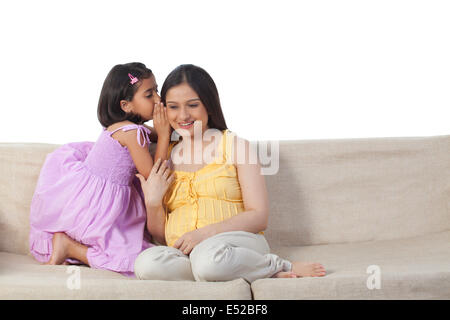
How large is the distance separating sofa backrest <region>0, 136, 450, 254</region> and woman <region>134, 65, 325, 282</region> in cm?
31

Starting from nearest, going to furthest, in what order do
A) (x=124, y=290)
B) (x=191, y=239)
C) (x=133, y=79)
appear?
(x=124, y=290) → (x=191, y=239) → (x=133, y=79)

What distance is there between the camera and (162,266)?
170 cm

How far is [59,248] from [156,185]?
41 cm

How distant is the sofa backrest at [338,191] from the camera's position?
222 centimetres

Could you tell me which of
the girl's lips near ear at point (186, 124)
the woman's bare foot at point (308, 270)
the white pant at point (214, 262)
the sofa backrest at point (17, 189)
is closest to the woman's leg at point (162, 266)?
the white pant at point (214, 262)

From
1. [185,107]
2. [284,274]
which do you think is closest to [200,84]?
[185,107]

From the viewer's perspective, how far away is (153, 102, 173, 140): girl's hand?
203 cm

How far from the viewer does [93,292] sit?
5.24 ft

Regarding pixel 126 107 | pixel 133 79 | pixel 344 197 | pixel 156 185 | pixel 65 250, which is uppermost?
pixel 133 79

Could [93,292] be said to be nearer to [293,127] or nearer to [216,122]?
[216,122]

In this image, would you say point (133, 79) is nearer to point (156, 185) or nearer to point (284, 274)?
point (156, 185)

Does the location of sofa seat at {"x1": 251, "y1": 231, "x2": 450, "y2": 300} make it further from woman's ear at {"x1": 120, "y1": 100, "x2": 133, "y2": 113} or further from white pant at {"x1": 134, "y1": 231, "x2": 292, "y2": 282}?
woman's ear at {"x1": 120, "y1": 100, "x2": 133, "y2": 113}

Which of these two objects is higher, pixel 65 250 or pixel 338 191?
pixel 338 191

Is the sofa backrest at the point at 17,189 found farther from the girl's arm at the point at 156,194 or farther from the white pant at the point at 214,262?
the white pant at the point at 214,262
